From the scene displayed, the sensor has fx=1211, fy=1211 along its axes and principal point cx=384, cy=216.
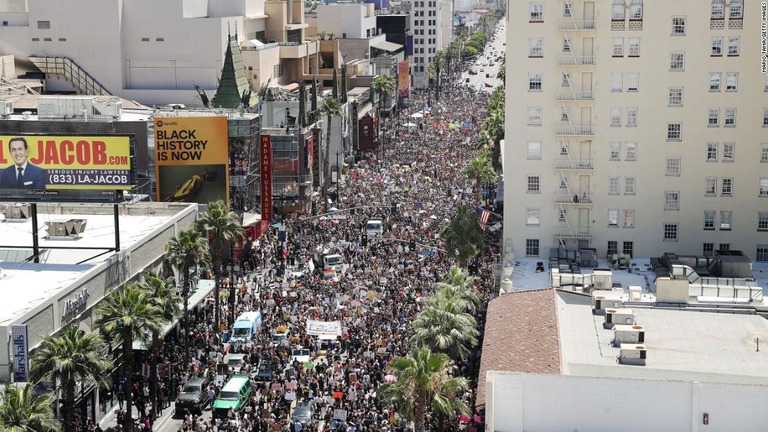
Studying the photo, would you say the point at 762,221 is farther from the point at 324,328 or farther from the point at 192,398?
the point at 192,398

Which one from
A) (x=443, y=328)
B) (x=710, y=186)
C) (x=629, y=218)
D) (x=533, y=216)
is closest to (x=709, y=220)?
(x=710, y=186)

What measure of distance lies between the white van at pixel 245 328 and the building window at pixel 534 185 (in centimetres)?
1912

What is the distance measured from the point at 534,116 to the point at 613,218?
7802 mm

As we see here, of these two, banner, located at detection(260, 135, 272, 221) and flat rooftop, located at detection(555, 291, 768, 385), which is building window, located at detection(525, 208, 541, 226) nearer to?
flat rooftop, located at detection(555, 291, 768, 385)

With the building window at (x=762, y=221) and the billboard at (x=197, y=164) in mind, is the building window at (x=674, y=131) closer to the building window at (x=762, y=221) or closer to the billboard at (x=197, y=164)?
the building window at (x=762, y=221)

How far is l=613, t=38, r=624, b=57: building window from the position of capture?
7206 centimetres

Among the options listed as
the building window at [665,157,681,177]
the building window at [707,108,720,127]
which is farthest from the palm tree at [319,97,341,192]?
the building window at [707,108,720,127]

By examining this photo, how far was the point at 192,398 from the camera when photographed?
54.8 m

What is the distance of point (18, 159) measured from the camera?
59.6m

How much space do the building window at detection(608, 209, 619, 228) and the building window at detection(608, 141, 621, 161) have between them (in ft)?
10.3

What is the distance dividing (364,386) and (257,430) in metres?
6.43

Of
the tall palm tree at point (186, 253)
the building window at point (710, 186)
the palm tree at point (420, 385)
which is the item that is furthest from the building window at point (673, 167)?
the palm tree at point (420, 385)

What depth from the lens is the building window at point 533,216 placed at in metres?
73.9

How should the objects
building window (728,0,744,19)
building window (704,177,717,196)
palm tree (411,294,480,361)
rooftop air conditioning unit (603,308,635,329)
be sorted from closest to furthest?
palm tree (411,294,480,361) → rooftop air conditioning unit (603,308,635,329) → building window (728,0,744,19) → building window (704,177,717,196)
